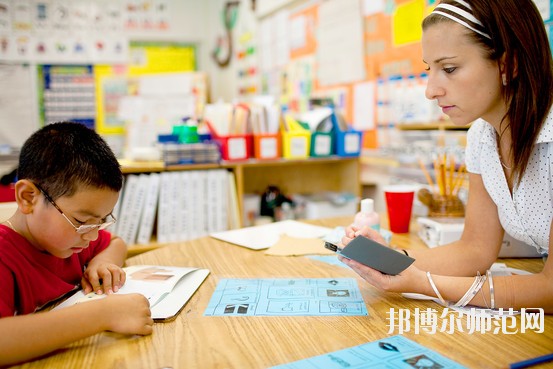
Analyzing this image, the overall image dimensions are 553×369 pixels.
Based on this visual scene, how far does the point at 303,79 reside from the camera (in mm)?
3221

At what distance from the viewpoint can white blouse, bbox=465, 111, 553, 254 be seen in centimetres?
97

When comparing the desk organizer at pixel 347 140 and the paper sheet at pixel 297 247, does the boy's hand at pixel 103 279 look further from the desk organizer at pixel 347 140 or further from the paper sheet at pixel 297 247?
the desk organizer at pixel 347 140

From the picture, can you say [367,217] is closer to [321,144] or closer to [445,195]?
[445,195]

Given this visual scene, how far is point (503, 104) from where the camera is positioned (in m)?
0.99

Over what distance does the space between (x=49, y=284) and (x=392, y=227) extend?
1.00 metres

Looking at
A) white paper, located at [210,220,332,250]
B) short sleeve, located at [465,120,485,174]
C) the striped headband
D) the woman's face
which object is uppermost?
the striped headband

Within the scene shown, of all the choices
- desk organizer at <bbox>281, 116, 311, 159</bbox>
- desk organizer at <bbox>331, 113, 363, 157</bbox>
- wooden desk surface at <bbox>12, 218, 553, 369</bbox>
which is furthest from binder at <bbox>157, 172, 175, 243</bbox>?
wooden desk surface at <bbox>12, 218, 553, 369</bbox>

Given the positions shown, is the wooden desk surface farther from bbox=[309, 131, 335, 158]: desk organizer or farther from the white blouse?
bbox=[309, 131, 335, 158]: desk organizer

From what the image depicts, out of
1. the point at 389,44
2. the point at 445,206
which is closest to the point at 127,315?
the point at 445,206

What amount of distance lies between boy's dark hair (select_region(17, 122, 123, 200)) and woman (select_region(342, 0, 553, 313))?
513 mm

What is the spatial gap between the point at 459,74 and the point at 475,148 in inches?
10.7

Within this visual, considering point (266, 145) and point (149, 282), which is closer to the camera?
point (149, 282)

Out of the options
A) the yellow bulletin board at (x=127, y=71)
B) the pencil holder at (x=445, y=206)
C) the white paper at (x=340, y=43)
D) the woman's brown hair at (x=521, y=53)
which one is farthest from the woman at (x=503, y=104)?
the yellow bulletin board at (x=127, y=71)

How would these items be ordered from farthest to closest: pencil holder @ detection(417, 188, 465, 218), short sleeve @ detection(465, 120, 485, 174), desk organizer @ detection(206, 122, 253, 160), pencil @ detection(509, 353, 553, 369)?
desk organizer @ detection(206, 122, 253, 160)
pencil holder @ detection(417, 188, 465, 218)
short sleeve @ detection(465, 120, 485, 174)
pencil @ detection(509, 353, 553, 369)
